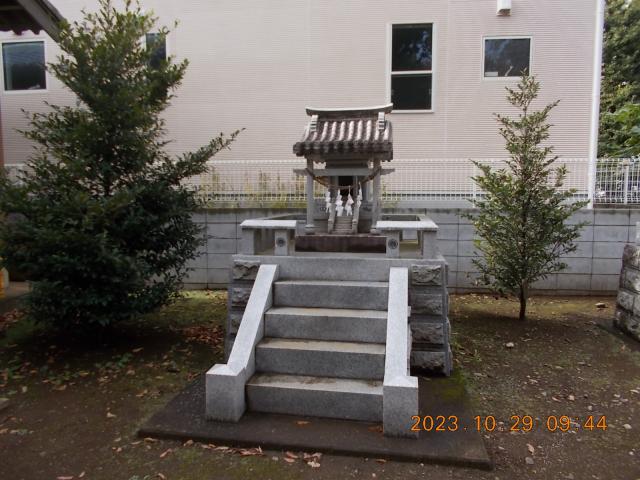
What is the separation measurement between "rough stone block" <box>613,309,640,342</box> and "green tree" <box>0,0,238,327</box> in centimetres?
632

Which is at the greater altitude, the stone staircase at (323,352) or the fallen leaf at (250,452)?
the stone staircase at (323,352)

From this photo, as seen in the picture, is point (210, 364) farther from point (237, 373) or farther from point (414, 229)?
point (414, 229)

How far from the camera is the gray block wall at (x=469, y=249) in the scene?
849 centimetres

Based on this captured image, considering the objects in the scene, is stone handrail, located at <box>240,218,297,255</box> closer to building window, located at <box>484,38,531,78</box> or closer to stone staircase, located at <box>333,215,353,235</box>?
stone staircase, located at <box>333,215,353,235</box>

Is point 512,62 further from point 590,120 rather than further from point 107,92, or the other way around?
point 107,92

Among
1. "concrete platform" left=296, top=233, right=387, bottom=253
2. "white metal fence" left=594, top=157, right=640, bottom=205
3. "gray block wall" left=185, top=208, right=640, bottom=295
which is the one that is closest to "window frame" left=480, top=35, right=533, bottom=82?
"white metal fence" left=594, top=157, right=640, bottom=205

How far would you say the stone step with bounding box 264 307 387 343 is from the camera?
4398 millimetres

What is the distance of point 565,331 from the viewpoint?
6574mm

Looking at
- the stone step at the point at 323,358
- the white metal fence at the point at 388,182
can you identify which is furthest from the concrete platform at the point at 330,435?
the white metal fence at the point at 388,182

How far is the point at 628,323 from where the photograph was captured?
6.23 metres

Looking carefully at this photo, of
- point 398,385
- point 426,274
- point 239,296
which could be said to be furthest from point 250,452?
point 426,274

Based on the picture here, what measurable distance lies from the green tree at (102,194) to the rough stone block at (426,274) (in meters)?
3.19

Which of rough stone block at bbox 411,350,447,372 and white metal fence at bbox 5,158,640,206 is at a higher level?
white metal fence at bbox 5,158,640,206
